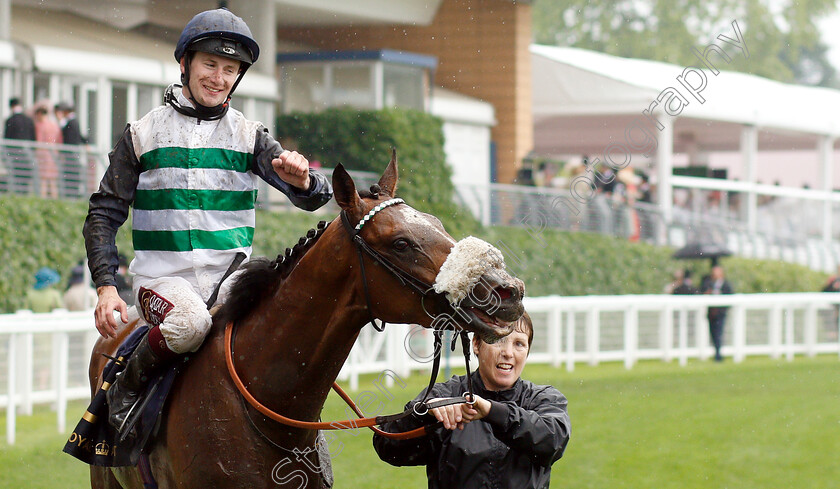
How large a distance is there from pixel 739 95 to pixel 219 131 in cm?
1831

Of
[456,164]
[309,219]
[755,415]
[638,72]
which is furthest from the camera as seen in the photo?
[638,72]

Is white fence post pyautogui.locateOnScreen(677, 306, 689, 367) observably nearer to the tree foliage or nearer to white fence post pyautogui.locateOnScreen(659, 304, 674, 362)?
white fence post pyautogui.locateOnScreen(659, 304, 674, 362)

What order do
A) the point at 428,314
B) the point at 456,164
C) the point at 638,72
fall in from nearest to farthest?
the point at 428,314, the point at 456,164, the point at 638,72

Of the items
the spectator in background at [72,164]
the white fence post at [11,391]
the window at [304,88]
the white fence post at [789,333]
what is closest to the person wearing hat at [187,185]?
the white fence post at [11,391]

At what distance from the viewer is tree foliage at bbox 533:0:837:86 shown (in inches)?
1085

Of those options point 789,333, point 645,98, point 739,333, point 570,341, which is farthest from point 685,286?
point 645,98

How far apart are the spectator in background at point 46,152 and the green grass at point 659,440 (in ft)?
11.6

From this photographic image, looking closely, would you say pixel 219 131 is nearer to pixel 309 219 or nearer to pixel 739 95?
pixel 309 219

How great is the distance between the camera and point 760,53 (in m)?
31.6

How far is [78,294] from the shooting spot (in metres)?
9.42

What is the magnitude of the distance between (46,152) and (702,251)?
9333 mm

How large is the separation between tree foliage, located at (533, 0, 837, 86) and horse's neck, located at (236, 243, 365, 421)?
80.9ft

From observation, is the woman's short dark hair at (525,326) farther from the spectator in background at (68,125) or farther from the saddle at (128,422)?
the spectator in background at (68,125)

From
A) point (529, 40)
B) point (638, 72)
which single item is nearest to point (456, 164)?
point (529, 40)
